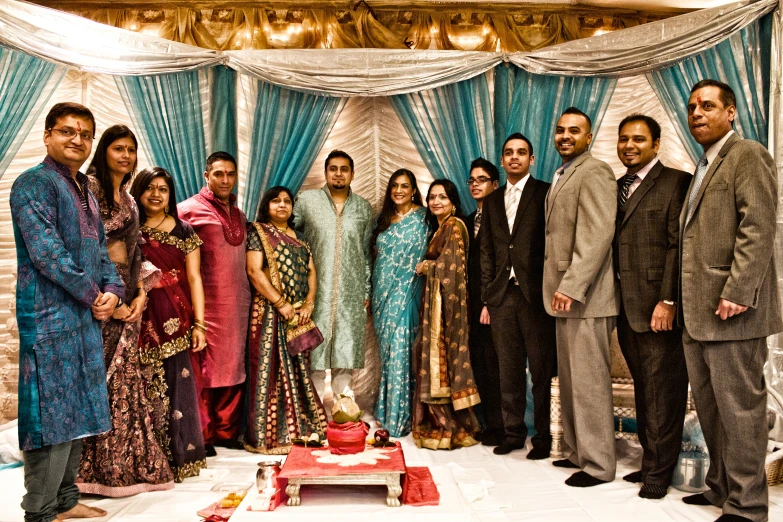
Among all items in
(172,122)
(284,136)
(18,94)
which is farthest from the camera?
(284,136)

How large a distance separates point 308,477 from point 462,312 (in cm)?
162

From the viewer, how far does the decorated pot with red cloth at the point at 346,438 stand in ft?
8.42

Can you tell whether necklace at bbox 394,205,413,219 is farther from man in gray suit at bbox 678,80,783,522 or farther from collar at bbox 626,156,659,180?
man in gray suit at bbox 678,80,783,522

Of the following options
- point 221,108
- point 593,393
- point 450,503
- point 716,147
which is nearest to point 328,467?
point 450,503

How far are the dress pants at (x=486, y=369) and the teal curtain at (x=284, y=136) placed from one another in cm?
148

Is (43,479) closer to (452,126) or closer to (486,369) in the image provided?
(486,369)

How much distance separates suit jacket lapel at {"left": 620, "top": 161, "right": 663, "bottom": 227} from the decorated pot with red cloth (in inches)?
59.5

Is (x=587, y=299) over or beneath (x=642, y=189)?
beneath

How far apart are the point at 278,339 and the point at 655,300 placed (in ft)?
6.68

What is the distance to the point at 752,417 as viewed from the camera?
2414 mm

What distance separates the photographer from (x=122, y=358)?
9.20ft

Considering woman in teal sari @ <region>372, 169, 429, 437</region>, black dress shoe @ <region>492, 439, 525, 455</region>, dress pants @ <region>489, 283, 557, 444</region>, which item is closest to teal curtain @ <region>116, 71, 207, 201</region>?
woman in teal sari @ <region>372, 169, 429, 437</region>

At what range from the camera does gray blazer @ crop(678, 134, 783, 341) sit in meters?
2.35

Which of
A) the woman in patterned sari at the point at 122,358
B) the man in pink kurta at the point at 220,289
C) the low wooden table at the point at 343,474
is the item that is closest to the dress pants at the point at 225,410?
the man in pink kurta at the point at 220,289
